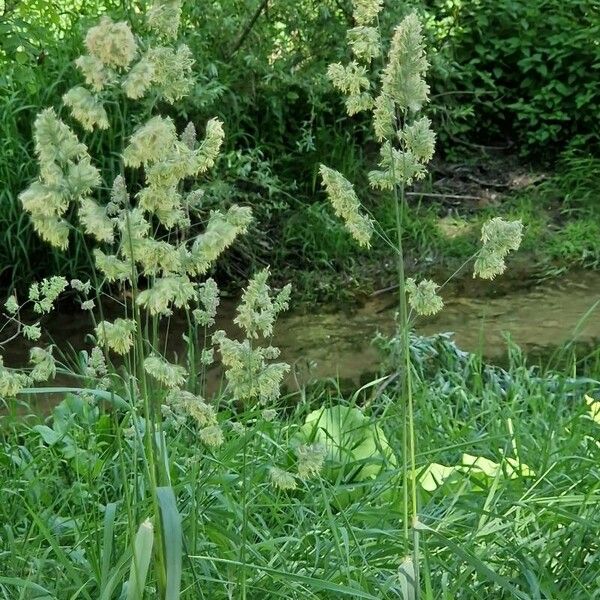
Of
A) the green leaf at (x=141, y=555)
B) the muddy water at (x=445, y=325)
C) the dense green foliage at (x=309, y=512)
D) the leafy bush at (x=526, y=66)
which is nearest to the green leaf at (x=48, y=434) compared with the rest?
the dense green foliage at (x=309, y=512)

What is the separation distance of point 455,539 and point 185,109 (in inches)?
161

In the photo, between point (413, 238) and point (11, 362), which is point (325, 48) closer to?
point (413, 238)

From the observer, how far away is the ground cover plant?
70.8 inches

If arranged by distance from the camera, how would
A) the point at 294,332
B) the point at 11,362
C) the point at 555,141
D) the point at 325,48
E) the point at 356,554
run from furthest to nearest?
1. the point at 555,141
2. the point at 325,48
3. the point at 294,332
4. the point at 11,362
5. the point at 356,554

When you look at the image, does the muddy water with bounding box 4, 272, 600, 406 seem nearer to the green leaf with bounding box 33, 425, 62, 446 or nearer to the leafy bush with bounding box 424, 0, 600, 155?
the green leaf with bounding box 33, 425, 62, 446

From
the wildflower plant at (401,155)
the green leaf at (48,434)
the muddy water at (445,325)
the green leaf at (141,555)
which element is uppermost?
the wildflower plant at (401,155)

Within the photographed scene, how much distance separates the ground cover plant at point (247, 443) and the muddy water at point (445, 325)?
1323 millimetres

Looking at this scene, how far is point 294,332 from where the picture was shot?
594cm

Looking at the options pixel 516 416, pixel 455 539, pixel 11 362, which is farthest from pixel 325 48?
pixel 455 539

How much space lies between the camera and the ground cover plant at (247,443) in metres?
1.80

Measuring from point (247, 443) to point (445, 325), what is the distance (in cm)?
340

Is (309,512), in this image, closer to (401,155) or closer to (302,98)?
(401,155)

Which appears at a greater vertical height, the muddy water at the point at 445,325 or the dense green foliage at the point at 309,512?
the dense green foliage at the point at 309,512

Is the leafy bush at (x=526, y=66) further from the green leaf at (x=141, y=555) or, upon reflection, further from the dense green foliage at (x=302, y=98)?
the green leaf at (x=141, y=555)
